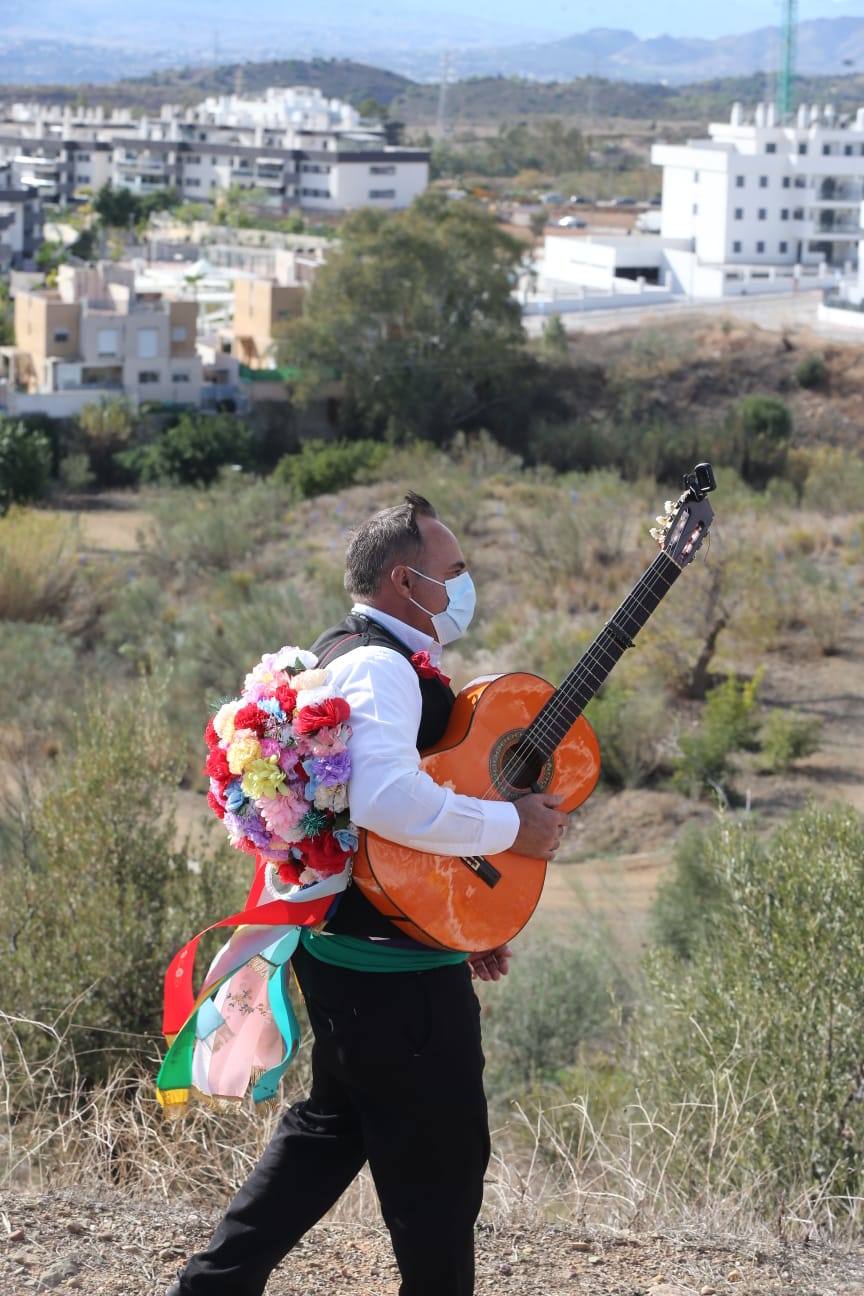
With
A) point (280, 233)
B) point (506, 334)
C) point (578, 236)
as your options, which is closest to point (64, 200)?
point (280, 233)

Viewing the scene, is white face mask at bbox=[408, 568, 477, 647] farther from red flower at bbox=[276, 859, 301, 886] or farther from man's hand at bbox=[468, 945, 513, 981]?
man's hand at bbox=[468, 945, 513, 981]

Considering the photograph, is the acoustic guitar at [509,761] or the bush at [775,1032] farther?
the bush at [775,1032]

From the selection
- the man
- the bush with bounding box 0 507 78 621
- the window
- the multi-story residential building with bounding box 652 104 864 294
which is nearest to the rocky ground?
the man

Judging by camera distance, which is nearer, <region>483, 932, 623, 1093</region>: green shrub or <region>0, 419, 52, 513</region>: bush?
<region>483, 932, 623, 1093</region>: green shrub

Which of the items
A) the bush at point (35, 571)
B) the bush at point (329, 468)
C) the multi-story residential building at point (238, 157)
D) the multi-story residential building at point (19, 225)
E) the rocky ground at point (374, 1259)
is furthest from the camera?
the multi-story residential building at point (238, 157)

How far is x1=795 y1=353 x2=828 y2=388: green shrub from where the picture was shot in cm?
3881

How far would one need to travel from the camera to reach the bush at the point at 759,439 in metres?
34.3

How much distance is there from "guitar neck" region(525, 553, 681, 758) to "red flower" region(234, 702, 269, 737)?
0.53m

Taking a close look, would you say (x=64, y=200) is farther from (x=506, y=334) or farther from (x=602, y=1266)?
(x=602, y=1266)

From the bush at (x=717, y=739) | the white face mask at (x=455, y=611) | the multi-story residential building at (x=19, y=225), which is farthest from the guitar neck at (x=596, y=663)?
the multi-story residential building at (x=19, y=225)

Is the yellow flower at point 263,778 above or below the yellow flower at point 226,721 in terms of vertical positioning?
below

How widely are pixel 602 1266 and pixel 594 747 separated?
1307 mm

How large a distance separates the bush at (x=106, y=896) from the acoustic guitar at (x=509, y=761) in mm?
2815

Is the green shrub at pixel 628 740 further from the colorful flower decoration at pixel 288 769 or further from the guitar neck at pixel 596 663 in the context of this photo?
the colorful flower decoration at pixel 288 769
